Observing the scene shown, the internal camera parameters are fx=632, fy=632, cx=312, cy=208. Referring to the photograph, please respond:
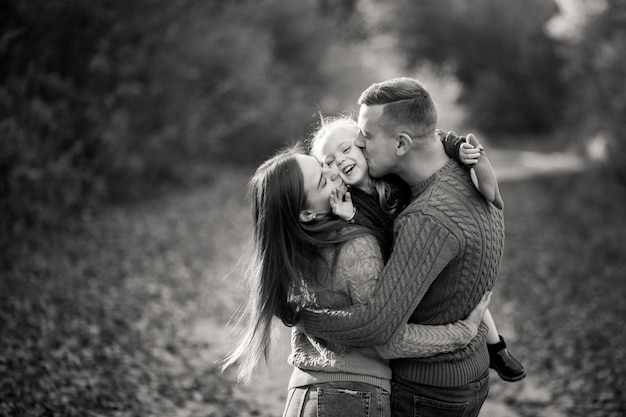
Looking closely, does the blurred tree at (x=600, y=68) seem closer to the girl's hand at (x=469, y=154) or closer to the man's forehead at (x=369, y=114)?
the girl's hand at (x=469, y=154)

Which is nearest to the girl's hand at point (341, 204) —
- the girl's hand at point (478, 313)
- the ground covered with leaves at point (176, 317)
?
the girl's hand at point (478, 313)

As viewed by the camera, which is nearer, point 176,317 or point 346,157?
point 346,157

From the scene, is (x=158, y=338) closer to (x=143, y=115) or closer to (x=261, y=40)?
(x=143, y=115)

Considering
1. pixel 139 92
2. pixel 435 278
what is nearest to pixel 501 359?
pixel 435 278

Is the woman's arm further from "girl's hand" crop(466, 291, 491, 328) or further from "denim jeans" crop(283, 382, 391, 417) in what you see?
"denim jeans" crop(283, 382, 391, 417)

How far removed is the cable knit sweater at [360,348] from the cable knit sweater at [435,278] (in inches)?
2.3

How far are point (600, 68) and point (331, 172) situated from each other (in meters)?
11.6

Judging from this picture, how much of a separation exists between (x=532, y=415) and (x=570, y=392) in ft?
2.05

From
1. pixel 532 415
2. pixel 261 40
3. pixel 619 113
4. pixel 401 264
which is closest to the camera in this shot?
pixel 401 264

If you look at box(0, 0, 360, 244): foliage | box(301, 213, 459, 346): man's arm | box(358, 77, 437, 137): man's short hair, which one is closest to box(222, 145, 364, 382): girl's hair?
box(301, 213, 459, 346): man's arm

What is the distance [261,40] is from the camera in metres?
16.2

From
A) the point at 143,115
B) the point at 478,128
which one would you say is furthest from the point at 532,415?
the point at 478,128

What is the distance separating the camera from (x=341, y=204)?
2.83 metres

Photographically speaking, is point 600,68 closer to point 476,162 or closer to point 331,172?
point 476,162
